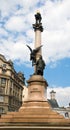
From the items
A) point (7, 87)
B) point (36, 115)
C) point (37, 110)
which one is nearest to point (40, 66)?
point (37, 110)

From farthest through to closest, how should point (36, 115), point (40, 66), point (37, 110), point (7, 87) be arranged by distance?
point (7, 87) → point (40, 66) → point (37, 110) → point (36, 115)

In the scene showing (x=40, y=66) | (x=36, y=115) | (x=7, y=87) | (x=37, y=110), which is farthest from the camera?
(x=7, y=87)

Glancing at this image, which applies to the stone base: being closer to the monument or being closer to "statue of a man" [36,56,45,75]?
the monument

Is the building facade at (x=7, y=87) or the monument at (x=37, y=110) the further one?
the building facade at (x=7, y=87)

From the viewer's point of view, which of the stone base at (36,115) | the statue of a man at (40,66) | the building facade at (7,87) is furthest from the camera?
the building facade at (7,87)

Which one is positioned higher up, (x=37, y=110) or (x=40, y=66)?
(x=40, y=66)

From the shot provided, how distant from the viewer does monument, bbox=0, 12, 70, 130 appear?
20.4 metres

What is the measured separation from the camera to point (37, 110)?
23594 millimetres

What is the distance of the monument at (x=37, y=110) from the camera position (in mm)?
20375

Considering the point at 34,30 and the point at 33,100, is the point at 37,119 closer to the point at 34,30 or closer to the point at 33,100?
the point at 33,100

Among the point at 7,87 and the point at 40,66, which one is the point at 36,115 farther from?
the point at 7,87

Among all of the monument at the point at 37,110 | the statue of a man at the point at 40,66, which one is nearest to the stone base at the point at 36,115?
the monument at the point at 37,110

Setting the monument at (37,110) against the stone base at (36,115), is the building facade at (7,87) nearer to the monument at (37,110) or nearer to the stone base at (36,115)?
the monument at (37,110)

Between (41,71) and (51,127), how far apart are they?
8326mm
